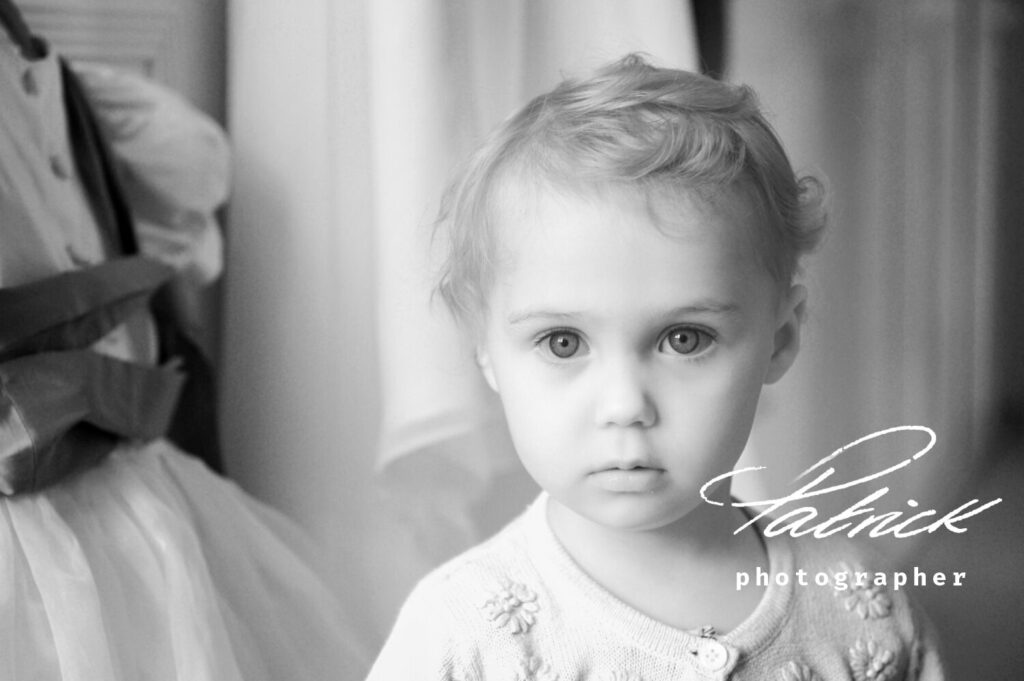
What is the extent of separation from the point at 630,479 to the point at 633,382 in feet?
0.20

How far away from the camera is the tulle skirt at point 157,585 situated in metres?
0.76

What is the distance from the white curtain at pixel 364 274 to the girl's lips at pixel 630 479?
0.33 m

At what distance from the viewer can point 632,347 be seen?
650 millimetres

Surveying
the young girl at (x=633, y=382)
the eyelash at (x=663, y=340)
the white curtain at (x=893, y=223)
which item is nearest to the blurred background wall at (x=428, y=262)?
the white curtain at (x=893, y=223)

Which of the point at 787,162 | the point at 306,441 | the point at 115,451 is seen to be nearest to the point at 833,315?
the point at 787,162

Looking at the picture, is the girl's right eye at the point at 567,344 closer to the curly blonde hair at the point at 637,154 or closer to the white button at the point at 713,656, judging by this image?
the curly blonde hair at the point at 637,154

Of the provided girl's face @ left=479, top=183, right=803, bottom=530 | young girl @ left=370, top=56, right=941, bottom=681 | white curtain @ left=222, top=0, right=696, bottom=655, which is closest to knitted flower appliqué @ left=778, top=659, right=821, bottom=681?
young girl @ left=370, top=56, right=941, bottom=681

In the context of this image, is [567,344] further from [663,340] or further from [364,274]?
[364,274]

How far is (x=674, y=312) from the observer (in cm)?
65

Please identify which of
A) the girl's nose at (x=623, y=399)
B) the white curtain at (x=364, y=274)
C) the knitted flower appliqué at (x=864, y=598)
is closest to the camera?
the girl's nose at (x=623, y=399)

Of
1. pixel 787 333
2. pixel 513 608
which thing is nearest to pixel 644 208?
pixel 787 333

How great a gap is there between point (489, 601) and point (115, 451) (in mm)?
387

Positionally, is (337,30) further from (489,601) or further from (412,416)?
(489,601)

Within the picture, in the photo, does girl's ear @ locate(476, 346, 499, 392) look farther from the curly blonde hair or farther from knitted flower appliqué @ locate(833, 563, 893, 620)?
knitted flower appliqué @ locate(833, 563, 893, 620)
